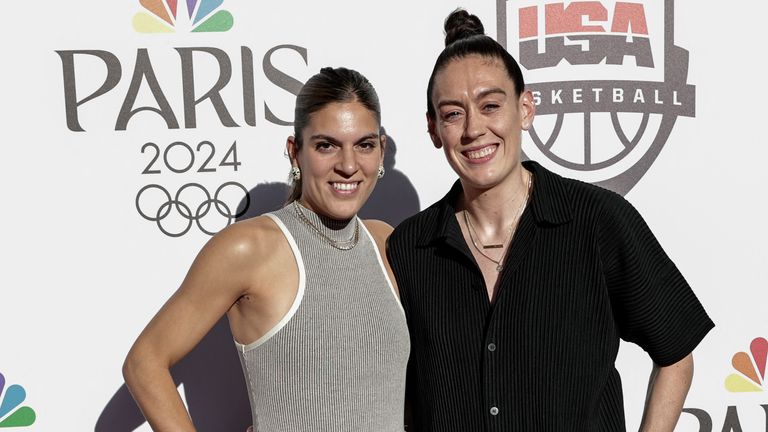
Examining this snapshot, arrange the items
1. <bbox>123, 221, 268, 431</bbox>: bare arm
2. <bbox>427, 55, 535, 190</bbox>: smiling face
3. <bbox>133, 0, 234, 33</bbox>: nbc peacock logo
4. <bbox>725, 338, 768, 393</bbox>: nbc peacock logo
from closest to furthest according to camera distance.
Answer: <bbox>123, 221, 268, 431</bbox>: bare arm
<bbox>427, 55, 535, 190</bbox>: smiling face
<bbox>133, 0, 234, 33</bbox>: nbc peacock logo
<bbox>725, 338, 768, 393</bbox>: nbc peacock logo

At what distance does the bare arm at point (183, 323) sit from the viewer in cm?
162

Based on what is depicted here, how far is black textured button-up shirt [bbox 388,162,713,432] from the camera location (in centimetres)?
167

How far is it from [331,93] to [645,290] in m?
0.89

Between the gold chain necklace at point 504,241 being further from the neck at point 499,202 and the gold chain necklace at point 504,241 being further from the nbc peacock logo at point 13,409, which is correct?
the nbc peacock logo at point 13,409

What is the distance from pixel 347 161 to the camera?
171cm

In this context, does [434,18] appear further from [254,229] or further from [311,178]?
[254,229]

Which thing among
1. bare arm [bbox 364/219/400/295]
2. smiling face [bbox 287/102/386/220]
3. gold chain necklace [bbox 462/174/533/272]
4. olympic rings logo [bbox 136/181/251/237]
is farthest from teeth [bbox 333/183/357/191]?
olympic rings logo [bbox 136/181/251/237]

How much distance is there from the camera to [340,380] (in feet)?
5.51

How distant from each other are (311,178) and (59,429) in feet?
4.59

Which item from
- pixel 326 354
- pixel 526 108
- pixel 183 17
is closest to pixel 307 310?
pixel 326 354

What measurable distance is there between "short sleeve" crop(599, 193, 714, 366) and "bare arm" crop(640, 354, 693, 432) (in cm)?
4

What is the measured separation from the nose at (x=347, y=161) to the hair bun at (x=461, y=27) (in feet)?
1.55

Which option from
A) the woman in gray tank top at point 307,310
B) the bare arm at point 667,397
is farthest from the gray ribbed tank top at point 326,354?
the bare arm at point 667,397

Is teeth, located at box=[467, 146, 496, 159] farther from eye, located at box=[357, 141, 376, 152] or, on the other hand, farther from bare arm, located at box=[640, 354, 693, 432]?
bare arm, located at box=[640, 354, 693, 432]
